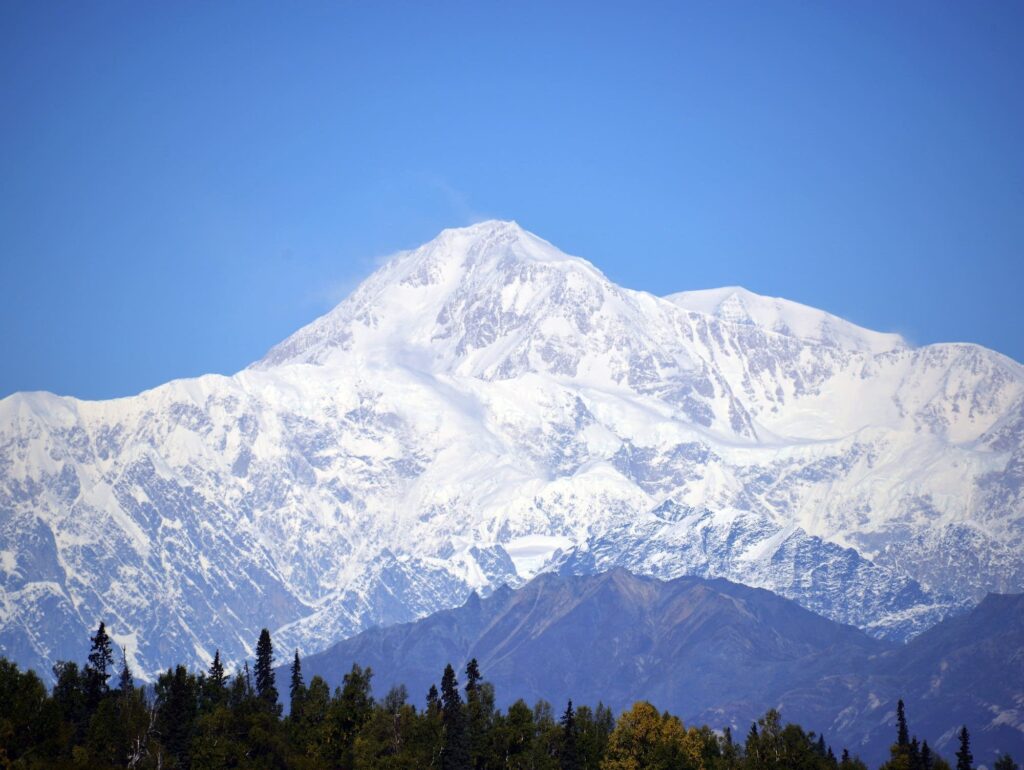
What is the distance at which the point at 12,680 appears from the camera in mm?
198375

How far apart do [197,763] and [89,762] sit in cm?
1096

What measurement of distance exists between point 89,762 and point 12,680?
38.3 feet

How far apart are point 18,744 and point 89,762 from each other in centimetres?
698

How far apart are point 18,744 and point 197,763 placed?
17.8 meters

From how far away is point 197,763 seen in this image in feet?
655

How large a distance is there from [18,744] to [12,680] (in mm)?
10135

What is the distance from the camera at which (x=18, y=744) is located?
190 m
